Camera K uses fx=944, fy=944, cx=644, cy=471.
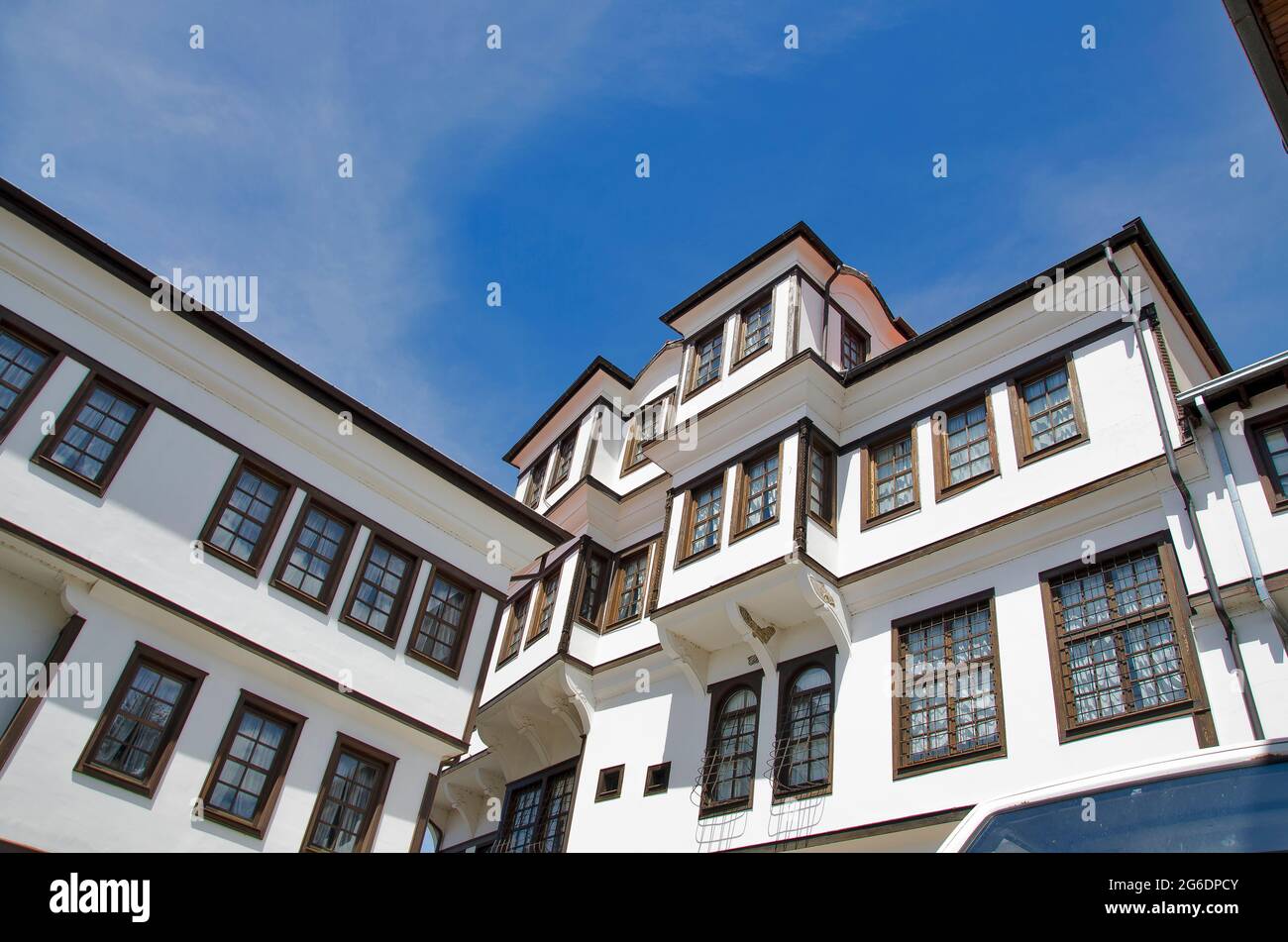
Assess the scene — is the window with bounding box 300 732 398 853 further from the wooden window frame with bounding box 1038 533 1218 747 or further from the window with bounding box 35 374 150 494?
the wooden window frame with bounding box 1038 533 1218 747

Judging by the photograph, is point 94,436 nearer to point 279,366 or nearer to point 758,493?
point 279,366

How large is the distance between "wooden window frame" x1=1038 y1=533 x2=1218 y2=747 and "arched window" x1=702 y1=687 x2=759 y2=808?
586 cm

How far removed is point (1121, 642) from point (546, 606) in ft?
47.2

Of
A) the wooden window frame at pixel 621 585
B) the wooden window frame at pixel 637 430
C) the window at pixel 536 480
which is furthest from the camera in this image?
the window at pixel 536 480

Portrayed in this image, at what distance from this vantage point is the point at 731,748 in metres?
18.2

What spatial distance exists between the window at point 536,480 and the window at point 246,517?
12.3 m

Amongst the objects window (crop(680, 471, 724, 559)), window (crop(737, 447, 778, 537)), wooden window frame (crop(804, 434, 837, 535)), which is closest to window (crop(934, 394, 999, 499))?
wooden window frame (crop(804, 434, 837, 535))

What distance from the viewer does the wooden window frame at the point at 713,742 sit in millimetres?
17031

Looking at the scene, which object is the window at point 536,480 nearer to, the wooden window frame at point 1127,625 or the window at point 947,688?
the window at point 947,688

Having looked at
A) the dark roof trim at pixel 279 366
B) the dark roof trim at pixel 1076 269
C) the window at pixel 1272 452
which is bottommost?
the window at pixel 1272 452

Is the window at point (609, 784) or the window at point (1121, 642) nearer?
the window at point (1121, 642)

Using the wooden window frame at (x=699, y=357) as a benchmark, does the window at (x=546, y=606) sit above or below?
below

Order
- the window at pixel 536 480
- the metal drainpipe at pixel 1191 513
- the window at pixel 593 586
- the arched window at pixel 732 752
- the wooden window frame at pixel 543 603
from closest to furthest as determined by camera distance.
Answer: the metal drainpipe at pixel 1191 513, the arched window at pixel 732 752, the window at pixel 593 586, the wooden window frame at pixel 543 603, the window at pixel 536 480

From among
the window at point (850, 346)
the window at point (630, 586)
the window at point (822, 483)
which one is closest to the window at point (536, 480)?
the window at point (630, 586)
